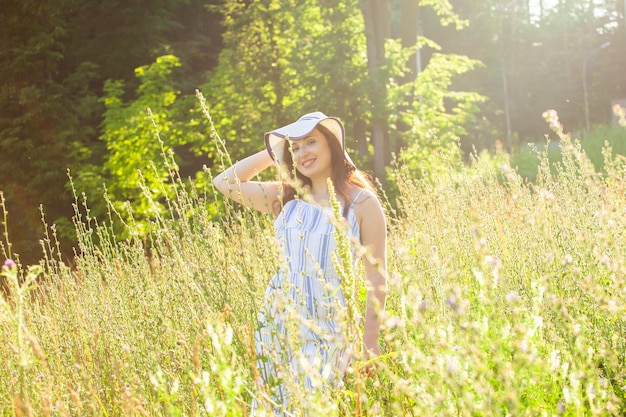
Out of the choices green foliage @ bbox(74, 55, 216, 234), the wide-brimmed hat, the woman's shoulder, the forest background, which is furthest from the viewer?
the forest background

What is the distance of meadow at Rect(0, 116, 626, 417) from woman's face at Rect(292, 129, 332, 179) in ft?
1.37

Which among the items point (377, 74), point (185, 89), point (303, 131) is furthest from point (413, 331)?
point (185, 89)

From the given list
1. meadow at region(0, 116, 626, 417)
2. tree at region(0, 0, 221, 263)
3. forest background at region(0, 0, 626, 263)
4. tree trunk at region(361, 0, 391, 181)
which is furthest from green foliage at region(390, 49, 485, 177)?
meadow at region(0, 116, 626, 417)

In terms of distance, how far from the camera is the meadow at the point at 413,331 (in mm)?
1604

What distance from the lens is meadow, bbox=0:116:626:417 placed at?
160cm

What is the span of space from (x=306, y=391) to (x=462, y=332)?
17.6 inches

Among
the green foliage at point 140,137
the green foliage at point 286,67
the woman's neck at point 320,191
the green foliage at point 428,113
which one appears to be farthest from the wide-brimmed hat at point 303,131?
the green foliage at point 286,67

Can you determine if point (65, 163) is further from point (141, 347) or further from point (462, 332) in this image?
point (462, 332)

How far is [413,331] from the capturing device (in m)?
2.97

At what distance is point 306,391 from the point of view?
6.09 feet

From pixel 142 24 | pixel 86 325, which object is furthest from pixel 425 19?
pixel 86 325

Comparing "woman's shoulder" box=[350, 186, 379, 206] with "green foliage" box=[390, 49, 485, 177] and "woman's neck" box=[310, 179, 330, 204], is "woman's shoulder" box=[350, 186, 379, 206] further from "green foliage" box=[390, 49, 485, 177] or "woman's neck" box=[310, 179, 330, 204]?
"green foliage" box=[390, 49, 485, 177]

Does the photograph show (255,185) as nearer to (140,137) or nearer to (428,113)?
(428,113)

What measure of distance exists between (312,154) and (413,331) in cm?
94
